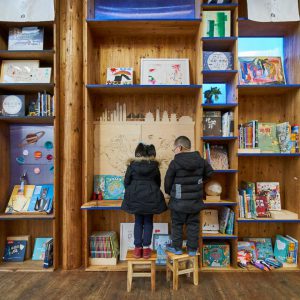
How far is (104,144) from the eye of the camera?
3072 millimetres

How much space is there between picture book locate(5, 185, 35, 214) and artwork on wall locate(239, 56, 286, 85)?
2.81 m

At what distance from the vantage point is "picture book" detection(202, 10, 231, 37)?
276 cm

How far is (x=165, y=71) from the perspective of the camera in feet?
9.75

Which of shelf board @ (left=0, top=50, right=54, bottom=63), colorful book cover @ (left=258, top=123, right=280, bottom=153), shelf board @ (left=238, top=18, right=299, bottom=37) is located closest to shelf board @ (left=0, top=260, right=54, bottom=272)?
shelf board @ (left=0, top=50, right=54, bottom=63)

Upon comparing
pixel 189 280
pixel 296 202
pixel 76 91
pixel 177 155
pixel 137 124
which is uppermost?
pixel 76 91

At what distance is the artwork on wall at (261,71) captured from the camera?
288cm

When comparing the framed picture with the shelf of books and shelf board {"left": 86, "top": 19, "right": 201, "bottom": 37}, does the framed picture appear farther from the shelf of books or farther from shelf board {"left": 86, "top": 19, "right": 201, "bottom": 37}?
the shelf of books

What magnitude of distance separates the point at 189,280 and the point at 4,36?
11.3 ft

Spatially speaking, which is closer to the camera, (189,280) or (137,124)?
(189,280)

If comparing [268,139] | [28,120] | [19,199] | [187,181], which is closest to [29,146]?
[28,120]

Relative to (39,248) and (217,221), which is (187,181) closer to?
(217,221)

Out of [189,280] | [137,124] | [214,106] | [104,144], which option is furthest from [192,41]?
[189,280]

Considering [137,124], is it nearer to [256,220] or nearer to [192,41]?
[192,41]

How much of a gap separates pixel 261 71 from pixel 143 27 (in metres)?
1.47
